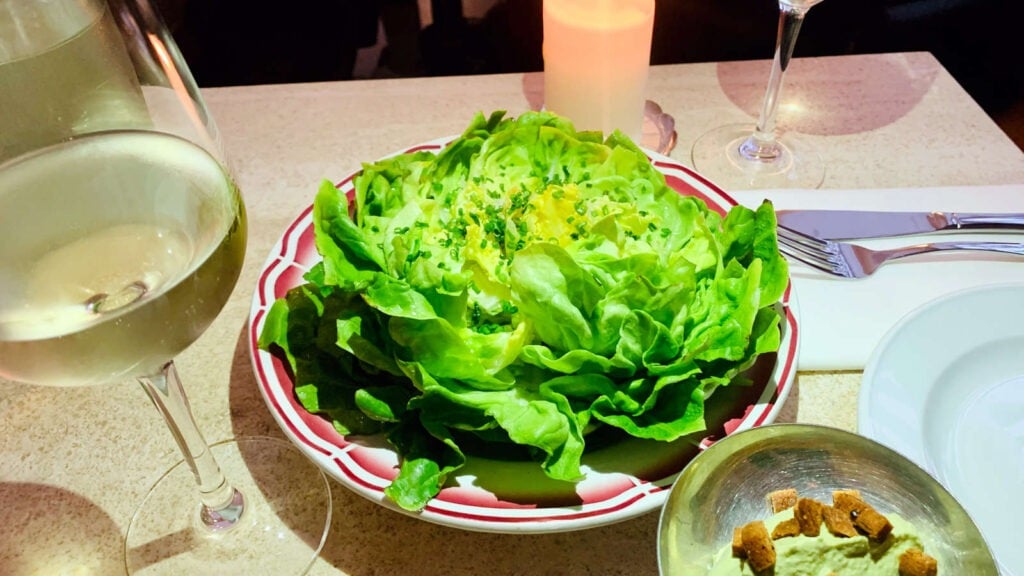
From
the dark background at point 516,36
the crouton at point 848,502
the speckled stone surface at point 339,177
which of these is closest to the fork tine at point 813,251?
the speckled stone surface at point 339,177

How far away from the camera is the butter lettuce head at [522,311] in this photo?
68 centimetres

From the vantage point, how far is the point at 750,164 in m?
1.22

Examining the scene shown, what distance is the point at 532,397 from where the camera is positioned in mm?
713

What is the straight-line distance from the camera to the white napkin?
90 cm

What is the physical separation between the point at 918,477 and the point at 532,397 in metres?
0.32

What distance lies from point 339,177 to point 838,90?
2.87 feet

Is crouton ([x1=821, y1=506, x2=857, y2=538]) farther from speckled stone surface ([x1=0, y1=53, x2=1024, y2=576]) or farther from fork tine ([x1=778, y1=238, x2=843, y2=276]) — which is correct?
fork tine ([x1=778, y1=238, x2=843, y2=276])

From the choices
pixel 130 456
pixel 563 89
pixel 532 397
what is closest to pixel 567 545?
pixel 532 397

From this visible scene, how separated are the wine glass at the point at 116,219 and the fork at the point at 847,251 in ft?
2.22

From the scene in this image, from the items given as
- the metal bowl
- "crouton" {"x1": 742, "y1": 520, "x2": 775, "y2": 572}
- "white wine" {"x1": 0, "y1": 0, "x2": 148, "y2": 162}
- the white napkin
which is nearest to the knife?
the white napkin

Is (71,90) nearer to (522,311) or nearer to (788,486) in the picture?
(522,311)

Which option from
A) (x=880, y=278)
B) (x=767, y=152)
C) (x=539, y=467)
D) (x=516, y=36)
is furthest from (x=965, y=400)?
(x=516, y=36)

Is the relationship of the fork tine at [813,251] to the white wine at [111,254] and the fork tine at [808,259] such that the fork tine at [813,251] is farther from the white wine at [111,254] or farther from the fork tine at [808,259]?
the white wine at [111,254]

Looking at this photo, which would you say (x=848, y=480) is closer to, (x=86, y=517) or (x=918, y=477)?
(x=918, y=477)
